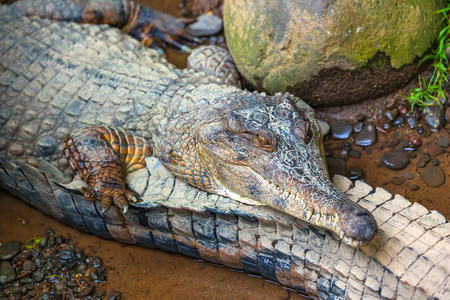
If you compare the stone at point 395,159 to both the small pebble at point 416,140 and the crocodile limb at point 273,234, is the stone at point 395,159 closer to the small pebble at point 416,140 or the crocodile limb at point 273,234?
the small pebble at point 416,140

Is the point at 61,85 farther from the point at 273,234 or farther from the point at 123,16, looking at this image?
the point at 273,234

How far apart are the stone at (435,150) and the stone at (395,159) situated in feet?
0.52

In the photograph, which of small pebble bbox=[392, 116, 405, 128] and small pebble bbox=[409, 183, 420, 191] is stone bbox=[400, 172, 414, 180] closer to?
small pebble bbox=[409, 183, 420, 191]

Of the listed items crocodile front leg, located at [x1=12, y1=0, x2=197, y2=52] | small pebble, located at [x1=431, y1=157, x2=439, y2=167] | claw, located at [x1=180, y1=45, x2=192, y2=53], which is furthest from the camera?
claw, located at [x1=180, y1=45, x2=192, y2=53]

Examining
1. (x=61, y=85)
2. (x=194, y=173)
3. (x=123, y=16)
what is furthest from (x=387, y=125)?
(x=123, y=16)

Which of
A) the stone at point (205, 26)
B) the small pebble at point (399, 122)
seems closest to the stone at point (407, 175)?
the small pebble at point (399, 122)

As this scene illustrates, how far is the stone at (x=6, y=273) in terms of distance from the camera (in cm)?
307

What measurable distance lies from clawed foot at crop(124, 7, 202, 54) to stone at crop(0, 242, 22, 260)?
2078 mm

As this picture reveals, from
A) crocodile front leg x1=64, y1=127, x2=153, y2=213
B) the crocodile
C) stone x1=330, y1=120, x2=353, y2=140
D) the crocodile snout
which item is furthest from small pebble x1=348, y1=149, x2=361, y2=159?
crocodile front leg x1=64, y1=127, x2=153, y2=213

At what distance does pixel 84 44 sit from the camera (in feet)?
12.7

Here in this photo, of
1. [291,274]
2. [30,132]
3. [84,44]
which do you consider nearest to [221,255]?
[291,274]

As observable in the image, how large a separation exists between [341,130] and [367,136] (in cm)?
18

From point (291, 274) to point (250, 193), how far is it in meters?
0.48

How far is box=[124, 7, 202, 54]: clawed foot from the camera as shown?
178 inches
